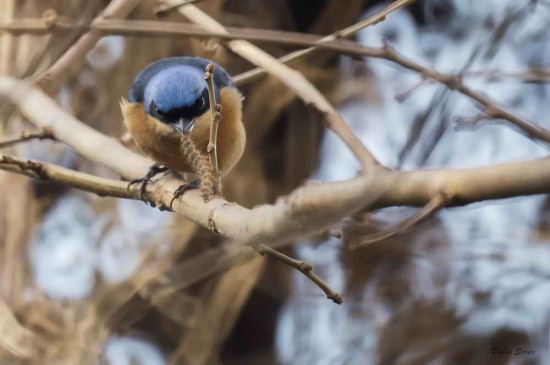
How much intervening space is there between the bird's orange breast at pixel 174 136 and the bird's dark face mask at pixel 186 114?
0.20ft

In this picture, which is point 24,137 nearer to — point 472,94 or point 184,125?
point 184,125

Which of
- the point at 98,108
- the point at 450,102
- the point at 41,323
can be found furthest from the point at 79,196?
the point at 450,102

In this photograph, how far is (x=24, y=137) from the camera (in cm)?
246

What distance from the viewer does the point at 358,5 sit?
4.34m

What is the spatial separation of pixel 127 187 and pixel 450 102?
3.80 ft

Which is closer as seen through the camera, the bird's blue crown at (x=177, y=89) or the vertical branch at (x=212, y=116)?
the vertical branch at (x=212, y=116)

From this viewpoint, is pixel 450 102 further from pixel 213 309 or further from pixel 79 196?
pixel 79 196

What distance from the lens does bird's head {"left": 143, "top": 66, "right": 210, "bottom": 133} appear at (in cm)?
286

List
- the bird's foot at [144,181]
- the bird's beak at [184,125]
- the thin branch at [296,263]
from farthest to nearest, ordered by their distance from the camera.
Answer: the bird's beak at [184,125]
the bird's foot at [144,181]
the thin branch at [296,263]

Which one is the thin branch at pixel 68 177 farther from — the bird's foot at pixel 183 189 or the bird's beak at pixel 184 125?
the bird's beak at pixel 184 125

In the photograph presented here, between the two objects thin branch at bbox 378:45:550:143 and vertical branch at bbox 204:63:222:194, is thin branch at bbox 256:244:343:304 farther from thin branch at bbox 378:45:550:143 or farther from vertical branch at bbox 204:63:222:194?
thin branch at bbox 378:45:550:143

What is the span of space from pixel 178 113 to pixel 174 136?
16 centimetres

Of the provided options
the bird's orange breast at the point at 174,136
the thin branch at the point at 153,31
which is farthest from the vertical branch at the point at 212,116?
the bird's orange breast at the point at 174,136

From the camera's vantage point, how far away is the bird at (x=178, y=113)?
9.42ft
